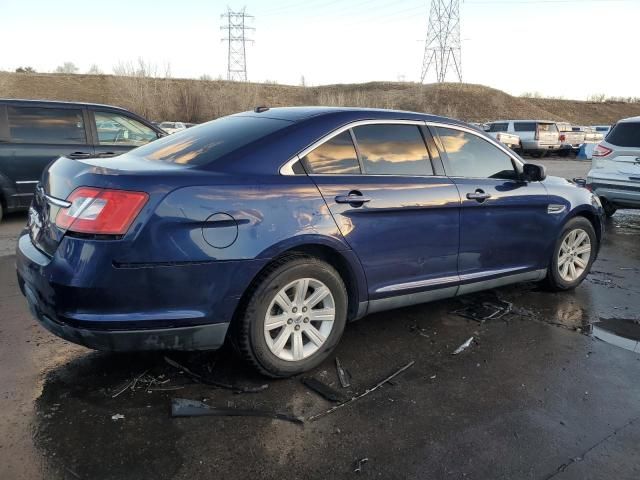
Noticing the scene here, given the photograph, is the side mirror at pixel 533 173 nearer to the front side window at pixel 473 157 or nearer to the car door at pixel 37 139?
the front side window at pixel 473 157

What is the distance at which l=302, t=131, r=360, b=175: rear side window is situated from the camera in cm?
340

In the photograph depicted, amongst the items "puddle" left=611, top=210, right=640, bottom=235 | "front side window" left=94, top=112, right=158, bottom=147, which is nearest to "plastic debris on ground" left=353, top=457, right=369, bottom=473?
"front side window" left=94, top=112, right=158, bottom=147

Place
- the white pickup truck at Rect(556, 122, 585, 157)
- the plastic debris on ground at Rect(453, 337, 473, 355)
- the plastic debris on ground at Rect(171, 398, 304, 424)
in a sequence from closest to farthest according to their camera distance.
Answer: the plastic debris on ground at Rect(171, 398, 304, 424), the plastic debris on ground at Rect(453, 337, 473, 355), the white pickup truck at Rect(556, 122, 585, 157)

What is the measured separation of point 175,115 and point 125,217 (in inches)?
1715

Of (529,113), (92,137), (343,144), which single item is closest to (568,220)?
(343,144)

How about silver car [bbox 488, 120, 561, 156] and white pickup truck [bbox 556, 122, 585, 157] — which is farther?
white pickup truck [bbox 556, 122, 585, 157]

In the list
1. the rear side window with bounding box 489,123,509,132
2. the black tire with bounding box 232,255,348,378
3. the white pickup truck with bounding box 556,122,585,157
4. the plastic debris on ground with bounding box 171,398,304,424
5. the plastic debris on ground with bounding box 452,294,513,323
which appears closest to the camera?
the plastic debris on ground with bounding box 171,398,304,424

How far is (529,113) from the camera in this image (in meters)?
61.0

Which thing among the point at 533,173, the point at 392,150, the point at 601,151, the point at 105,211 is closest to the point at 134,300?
the point at 105,211

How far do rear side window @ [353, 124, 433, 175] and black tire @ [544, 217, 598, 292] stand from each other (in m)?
1.81

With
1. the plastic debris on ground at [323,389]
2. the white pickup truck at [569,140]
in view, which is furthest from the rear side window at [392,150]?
the white pickup truck at [569,140]

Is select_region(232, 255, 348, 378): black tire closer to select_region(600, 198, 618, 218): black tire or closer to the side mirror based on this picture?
the side mirror

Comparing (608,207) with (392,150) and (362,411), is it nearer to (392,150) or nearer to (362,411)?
(392,150)

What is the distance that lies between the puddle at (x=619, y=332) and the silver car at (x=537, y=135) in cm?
2372
